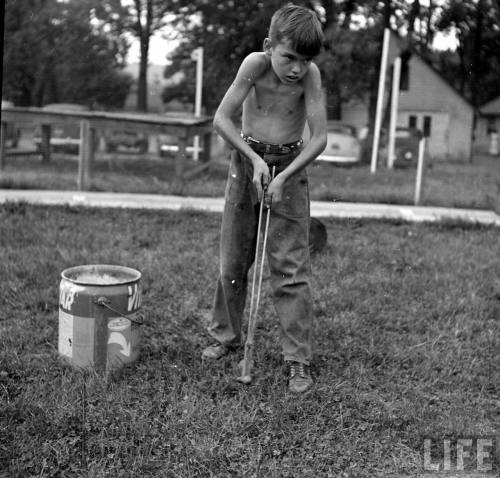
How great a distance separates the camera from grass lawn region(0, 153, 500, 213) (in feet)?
26.8

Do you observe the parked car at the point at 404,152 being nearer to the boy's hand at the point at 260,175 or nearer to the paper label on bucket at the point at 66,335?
the boy's hand at the point at 260,175

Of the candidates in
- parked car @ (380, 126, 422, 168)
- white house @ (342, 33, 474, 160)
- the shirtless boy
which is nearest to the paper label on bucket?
the shirtless boy

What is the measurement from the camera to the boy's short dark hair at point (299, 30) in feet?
9.00

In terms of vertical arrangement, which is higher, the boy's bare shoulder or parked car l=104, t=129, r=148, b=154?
the boy's bare shoulder

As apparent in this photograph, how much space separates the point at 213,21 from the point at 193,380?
13000mm

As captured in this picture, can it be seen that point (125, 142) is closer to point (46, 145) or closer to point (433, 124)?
point (46, 145)

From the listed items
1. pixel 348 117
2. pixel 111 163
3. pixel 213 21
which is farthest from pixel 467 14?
pixel 348 117

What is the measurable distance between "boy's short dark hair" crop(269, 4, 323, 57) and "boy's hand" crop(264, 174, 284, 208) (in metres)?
0.52

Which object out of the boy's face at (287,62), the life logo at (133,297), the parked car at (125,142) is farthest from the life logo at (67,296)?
the parked car at (125,142)

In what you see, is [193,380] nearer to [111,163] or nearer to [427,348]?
[427,348]

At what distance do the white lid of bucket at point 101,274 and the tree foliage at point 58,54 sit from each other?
12.3 metres

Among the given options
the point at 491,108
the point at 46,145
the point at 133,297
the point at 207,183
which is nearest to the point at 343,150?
the point at 46,145

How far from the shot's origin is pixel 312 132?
2.97m

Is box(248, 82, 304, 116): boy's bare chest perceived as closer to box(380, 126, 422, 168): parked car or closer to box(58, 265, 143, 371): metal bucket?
box(58, 265, 143, 371): metal bucket
